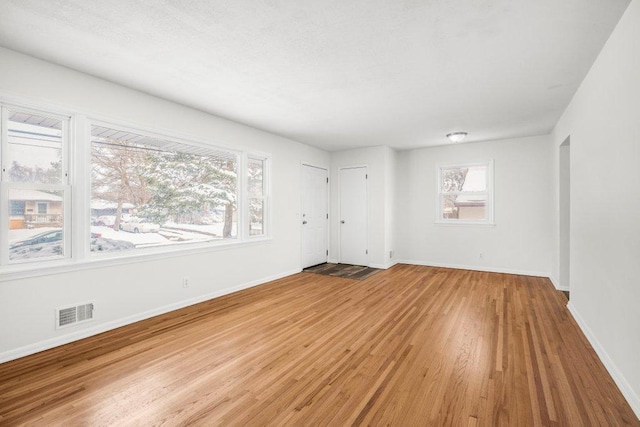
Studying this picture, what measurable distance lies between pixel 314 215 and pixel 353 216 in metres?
0.87

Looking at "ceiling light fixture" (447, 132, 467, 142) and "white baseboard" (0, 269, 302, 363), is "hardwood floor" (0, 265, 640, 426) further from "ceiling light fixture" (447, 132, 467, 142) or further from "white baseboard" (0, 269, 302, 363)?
"ceiling light fixture" (447, 132, 467, 142)

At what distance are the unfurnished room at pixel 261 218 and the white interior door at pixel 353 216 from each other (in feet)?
5.04

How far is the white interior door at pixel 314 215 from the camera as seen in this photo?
6.17 metres

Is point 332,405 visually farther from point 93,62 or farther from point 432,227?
point 432,227

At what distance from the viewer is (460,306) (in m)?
3.85

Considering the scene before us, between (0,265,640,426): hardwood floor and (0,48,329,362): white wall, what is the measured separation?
0.61 feet

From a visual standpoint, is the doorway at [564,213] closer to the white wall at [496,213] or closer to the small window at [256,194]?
the white wall at [496,213]

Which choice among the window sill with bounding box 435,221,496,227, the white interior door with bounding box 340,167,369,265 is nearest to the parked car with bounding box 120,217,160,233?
the white interior door with bounding box 340,167,369,265

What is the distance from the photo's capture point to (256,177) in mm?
5070

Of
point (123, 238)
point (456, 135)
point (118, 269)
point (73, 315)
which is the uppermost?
point (456, 135)


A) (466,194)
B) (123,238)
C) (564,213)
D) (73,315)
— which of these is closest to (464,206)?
(466,194)

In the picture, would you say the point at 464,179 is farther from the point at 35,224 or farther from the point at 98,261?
the point at 35,224

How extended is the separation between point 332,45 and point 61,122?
2.66 metres

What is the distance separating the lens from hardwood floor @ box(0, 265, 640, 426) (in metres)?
1.83
